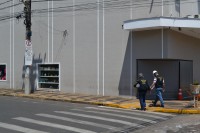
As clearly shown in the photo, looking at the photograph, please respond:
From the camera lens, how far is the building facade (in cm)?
2047

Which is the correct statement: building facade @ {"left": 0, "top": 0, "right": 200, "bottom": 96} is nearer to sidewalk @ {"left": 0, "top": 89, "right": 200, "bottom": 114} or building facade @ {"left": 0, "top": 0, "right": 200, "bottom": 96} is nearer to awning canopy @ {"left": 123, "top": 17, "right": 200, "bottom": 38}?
awning canopy @ {"left": 123, "top": 17, "right": 200, "bottom": 38}

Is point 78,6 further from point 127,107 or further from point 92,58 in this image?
point 127,107

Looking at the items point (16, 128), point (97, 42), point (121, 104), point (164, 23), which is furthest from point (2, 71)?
point (16, 128)

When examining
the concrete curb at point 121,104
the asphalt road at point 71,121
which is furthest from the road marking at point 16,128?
the concrete curb at point 121,104

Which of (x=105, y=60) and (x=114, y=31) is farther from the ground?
(x=114, y=31)

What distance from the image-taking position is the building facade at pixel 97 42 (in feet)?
67.2

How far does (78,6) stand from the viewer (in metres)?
23.6

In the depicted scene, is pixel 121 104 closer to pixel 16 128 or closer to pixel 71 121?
pixel 71 121

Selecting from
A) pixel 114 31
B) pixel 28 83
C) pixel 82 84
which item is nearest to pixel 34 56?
pixel 28 83

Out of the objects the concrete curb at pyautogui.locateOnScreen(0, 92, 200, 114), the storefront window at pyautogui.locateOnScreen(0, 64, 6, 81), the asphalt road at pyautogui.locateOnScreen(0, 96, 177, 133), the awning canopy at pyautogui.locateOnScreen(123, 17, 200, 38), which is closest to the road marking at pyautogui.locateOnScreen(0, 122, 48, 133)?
the asphalt road at pyautogui.locateOnScreen(0, 96, 177, 133)

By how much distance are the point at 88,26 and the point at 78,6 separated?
1.63 metres

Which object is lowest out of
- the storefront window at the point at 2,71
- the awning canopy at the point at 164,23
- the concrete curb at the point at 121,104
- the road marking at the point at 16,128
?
the concrete curb at the point at 121,104

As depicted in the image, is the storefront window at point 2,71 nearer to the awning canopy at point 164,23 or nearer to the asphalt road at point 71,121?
the awning canopy at point 164,23

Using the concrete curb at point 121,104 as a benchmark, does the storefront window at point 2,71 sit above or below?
above
